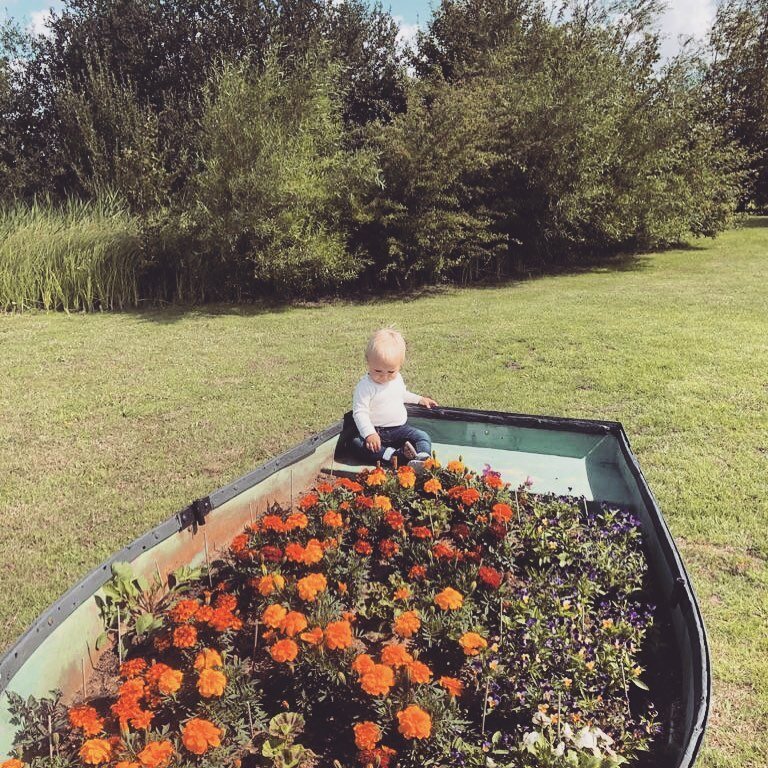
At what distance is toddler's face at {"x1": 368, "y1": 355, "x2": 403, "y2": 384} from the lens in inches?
126

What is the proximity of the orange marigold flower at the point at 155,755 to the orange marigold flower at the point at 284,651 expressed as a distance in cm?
32

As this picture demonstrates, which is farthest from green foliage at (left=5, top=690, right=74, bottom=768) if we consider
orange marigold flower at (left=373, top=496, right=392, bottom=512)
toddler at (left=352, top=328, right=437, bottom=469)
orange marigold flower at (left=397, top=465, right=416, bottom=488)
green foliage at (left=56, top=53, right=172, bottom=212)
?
green foliage at (left=56, top=53, right=172, bottom=212)

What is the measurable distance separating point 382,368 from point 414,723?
6.52ft

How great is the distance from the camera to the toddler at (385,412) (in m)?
3.22

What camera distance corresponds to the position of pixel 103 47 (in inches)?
672

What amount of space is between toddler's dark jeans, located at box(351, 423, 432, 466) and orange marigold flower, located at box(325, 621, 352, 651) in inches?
65.4

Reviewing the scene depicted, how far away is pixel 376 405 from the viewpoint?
337 centimetres

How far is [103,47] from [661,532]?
19849 mm

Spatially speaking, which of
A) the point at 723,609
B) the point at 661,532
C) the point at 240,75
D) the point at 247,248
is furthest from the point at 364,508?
the point at 240,75

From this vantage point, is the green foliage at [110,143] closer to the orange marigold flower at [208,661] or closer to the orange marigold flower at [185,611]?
the orange marigold flower at [185,611]

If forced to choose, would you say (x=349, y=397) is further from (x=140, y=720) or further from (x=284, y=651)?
(x=140, y=720)

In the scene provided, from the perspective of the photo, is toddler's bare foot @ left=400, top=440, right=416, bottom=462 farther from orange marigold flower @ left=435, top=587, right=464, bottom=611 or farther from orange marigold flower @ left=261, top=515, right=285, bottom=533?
orange marigold flower @ left=435, top=587, right=464, bottom=611

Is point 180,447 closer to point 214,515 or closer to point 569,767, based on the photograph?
point 214,515

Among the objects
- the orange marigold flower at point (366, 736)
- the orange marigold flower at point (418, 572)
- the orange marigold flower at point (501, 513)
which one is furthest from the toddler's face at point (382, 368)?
the orange marigold flower at point (366, 736)
